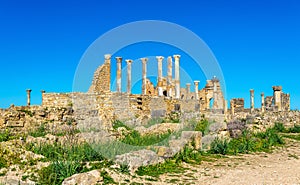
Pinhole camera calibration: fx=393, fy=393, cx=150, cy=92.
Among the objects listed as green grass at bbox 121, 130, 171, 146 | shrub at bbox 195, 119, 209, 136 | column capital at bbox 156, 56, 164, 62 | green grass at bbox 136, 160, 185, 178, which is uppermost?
column capital at bbox 156, 56, 164, 62

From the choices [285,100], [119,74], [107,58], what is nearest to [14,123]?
[107,58]

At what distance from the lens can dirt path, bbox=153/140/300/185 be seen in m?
9.69

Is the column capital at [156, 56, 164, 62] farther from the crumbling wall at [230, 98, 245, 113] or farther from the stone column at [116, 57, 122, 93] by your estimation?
the crumbling wall at [230, 98, 245, 113]

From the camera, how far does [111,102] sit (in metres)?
23.0

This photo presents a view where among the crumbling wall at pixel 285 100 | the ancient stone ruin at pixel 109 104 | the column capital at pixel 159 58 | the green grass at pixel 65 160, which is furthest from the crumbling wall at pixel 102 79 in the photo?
the crumbling wall at pixel 285 100

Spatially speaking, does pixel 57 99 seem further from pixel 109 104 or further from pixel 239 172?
pixel 239 172

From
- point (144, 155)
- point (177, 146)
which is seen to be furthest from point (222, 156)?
point (144, 155)

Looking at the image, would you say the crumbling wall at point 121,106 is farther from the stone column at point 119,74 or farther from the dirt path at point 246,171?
the dirt path at point 246,171

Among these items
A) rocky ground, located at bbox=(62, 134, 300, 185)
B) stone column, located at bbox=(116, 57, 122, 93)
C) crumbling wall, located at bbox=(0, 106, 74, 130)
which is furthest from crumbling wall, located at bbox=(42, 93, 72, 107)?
rocky ground, located at bbox=(62, 134, 300, 185)

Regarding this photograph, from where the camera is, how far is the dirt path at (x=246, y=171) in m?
9.69

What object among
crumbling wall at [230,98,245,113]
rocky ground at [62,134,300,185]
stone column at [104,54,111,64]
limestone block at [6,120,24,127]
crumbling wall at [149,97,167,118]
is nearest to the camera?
rocky ground at [62,134,300,185]

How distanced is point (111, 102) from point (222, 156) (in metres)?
10.8

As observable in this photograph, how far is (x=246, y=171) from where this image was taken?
11.0 metres

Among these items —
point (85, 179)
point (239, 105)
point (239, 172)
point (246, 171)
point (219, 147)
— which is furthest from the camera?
point (239, 105)
